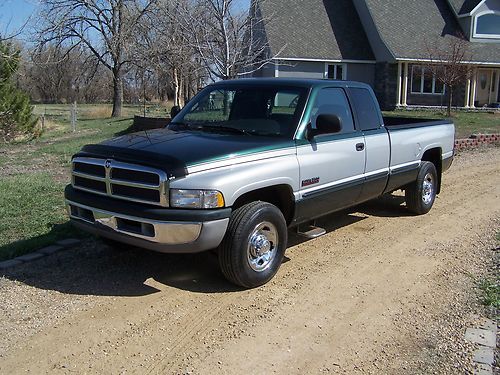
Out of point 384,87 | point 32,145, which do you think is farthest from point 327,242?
point 384,87

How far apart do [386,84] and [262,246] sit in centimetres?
2800

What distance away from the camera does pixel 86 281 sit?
16.5 feet

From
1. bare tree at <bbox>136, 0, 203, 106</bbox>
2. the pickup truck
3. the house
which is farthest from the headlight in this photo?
the house

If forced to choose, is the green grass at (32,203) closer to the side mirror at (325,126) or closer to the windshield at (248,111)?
the windshield at (248,111)

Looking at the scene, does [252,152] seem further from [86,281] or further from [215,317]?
[86,281]

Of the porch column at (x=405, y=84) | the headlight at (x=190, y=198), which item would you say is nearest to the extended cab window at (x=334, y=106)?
the headlight at (x=190, y=198)

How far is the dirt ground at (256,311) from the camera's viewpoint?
3.72 meters

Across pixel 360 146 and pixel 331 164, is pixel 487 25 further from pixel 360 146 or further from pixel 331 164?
pixel 331 164

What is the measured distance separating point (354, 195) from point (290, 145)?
1.36m

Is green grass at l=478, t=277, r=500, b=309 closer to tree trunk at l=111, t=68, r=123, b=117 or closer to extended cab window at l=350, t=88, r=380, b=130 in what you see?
extended cab window at l=350, t=88, r=380, b=130

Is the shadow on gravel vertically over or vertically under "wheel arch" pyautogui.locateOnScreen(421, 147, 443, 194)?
under

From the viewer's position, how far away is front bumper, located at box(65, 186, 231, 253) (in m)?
4.36

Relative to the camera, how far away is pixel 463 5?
32.6m

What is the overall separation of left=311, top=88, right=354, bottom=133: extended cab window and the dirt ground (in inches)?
56.3
